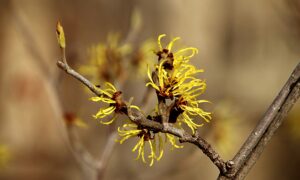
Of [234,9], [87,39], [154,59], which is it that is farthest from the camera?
[234,9]

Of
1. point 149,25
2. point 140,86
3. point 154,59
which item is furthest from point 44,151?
point 154,59

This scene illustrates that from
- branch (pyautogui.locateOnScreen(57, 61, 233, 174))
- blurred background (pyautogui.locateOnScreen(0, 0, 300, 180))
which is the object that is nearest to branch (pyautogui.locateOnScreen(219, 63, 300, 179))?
branch (pyautogui.locateOnScreen(57, 61, 233, 174))

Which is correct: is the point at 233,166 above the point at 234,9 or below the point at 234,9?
below

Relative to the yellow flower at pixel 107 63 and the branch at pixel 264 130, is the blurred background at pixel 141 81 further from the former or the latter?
the branch at pixel 264 130

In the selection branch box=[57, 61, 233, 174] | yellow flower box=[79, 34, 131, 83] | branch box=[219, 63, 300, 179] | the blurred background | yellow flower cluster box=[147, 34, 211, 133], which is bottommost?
branch box=[219, 63, 300, 179]

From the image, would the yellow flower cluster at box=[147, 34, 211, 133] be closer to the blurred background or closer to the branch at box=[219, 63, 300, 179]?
the branch at box=[219, 63, 300, 179]

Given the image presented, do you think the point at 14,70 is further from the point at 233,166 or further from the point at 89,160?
the point at 233,166

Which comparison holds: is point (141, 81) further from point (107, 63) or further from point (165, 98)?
point (165, 98)
